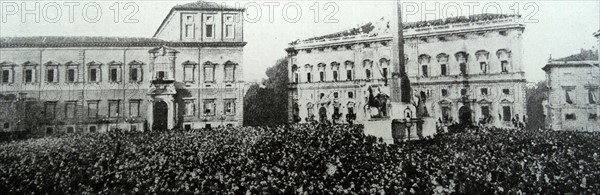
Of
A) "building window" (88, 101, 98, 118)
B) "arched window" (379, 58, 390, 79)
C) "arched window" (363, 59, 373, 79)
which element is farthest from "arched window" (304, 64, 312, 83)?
"building window" (88, 101, 98, 118)

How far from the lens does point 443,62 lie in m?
15.5

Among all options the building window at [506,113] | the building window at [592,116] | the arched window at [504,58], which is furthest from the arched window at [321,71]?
the building window at [592,116]

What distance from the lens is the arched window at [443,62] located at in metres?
15.3

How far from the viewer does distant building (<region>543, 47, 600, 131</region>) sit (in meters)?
11.4

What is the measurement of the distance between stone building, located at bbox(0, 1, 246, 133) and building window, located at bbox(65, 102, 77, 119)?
3 centimetres

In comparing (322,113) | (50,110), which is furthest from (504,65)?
(50,110)

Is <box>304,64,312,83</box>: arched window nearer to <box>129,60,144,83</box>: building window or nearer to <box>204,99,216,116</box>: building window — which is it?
<box>204,99,216,116</box>: building window

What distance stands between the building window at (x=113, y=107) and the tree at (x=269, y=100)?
12.9 ft

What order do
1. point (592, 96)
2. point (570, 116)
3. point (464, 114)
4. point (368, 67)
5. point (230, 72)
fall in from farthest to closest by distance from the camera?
point (368, 67) → point (464, 114) → point (570, 116) → point (230, 72) → point (592, 96)

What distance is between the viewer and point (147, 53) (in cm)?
1114

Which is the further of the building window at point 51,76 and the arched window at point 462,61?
the arched window at point 462,61

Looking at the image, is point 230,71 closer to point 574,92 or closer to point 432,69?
point 432,69

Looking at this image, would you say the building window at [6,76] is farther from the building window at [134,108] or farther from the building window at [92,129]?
the building window at [134,108]

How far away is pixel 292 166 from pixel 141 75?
762 cm
